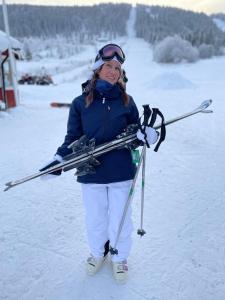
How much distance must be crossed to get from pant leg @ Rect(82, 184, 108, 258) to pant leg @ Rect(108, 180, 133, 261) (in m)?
0.05

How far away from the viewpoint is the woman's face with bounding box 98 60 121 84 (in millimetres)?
2811

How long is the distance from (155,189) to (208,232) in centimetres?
146

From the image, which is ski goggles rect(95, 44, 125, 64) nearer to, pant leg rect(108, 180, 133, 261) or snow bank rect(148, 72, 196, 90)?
pant leg rect(108, 180, 133, 261)

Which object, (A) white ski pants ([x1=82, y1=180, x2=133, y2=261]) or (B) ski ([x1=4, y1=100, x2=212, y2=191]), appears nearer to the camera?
(B) ski ([x1=4, y1=100, x2=212, y2=191])

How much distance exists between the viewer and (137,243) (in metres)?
3.73

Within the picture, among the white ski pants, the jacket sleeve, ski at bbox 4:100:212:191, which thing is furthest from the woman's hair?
the white ski pants

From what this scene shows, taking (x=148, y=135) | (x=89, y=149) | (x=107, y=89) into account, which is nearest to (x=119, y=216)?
(x=89, y=149)

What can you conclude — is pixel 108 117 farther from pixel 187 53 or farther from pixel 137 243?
pixel 187 53

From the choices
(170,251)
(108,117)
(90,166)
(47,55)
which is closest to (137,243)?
(170,251)

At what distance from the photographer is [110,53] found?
2.85m

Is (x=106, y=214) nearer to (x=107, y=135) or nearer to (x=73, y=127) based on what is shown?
(x=107, y=135)

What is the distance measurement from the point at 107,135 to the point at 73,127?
1.02 ft

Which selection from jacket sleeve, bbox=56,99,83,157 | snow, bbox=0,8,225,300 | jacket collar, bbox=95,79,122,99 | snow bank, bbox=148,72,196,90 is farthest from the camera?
snow bank, bbox=148,72,196,90

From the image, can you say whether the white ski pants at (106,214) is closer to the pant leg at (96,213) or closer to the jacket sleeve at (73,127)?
the pant leg at (96,213)
